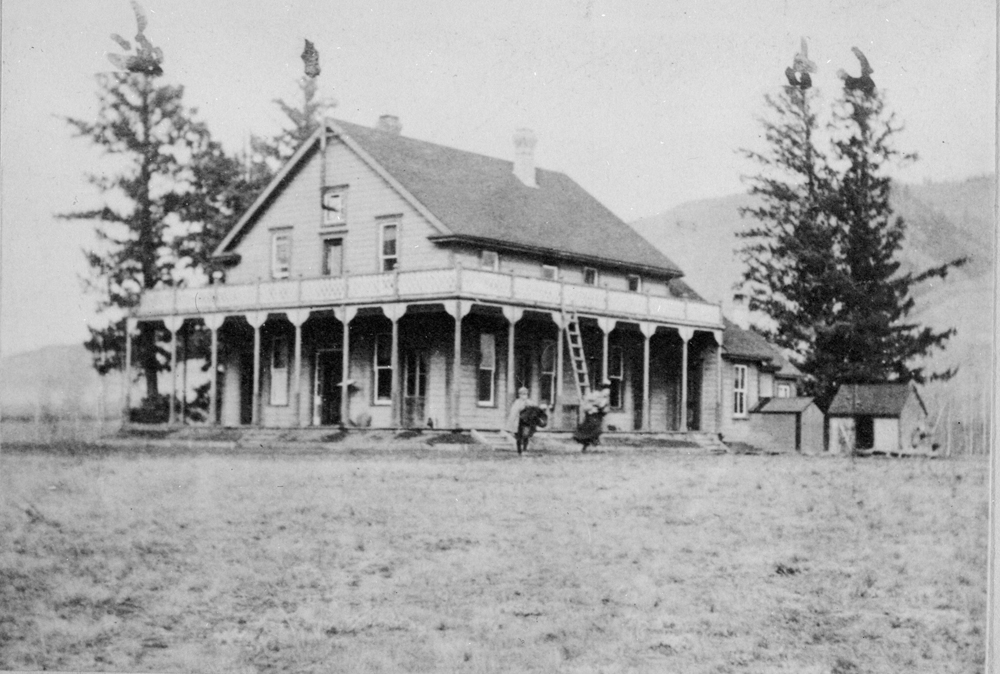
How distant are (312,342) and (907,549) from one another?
20.0m

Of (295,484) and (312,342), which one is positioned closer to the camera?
(295,484)

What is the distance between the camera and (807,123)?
12938 mm

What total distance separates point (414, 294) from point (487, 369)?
3.35 meters

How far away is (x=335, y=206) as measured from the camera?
28.1 meters

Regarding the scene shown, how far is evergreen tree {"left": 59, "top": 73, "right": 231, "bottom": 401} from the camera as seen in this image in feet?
45.9

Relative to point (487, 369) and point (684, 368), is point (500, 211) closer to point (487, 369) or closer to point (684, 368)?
point (487, 369)

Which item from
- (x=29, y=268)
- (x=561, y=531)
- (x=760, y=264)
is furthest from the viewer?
(x=760, y=264)

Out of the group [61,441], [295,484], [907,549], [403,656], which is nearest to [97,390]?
[61,441]

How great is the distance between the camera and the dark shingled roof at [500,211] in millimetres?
21938

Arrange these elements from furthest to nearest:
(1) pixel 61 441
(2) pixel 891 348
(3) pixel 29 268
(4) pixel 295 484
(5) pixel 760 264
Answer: (5) pixel 760 264
(1) pixel 61 441
(2) pixel 891 348
(4) pixel 295 484
(3) pixel 29 268

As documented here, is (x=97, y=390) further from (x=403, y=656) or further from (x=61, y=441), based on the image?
(x=403, y=656)

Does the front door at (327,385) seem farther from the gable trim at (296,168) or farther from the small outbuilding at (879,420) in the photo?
the small outbuilding at (879,420)

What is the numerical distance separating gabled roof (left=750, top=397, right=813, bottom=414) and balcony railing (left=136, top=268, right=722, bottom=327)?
154 inches

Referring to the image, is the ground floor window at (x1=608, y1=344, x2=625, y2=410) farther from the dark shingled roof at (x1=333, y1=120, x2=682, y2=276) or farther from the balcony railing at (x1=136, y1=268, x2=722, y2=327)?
the dark shingled roof at (x1=333, y1=120, x2=682, y2=276)
